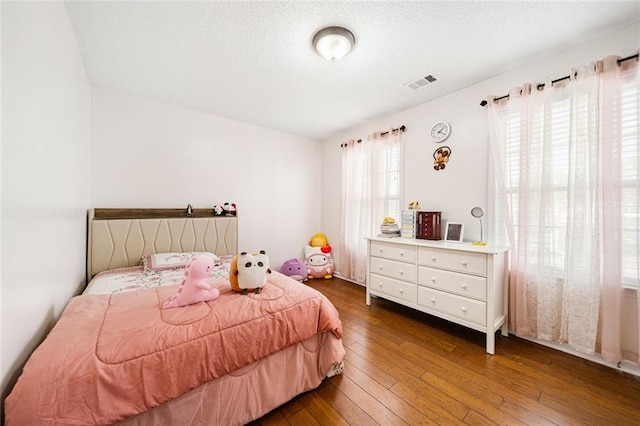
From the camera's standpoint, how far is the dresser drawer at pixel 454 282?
77.6 inches

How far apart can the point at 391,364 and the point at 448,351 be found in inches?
21.4

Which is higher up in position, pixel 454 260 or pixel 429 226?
pixel 429 226

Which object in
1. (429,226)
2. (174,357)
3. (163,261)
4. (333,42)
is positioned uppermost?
(333,42)

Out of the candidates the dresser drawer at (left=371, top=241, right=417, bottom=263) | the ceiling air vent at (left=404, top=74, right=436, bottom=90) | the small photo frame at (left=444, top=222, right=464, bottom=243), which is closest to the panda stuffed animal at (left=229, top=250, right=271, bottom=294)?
the dresser drawer at (left=371, top=241, right=417, bottom=263)

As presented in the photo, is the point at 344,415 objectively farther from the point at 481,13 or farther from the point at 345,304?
the point at 481,13

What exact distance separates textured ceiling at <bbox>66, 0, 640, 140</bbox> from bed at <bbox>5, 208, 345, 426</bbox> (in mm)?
1880

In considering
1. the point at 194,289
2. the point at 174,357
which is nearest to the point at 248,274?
the point at 194,289

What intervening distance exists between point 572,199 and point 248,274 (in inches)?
99.8

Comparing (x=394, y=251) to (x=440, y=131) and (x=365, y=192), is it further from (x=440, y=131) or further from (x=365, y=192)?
(x=440, y=131)

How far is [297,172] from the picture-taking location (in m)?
4.10

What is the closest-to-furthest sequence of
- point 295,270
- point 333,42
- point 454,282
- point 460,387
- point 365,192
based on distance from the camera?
point 460,387 → point 333,42 → point 454,282 → point 365,192 → point 295,270

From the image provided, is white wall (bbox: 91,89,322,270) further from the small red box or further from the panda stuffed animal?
the small red box

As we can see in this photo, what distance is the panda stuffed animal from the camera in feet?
5.17

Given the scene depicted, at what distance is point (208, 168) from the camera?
3.18 metres
